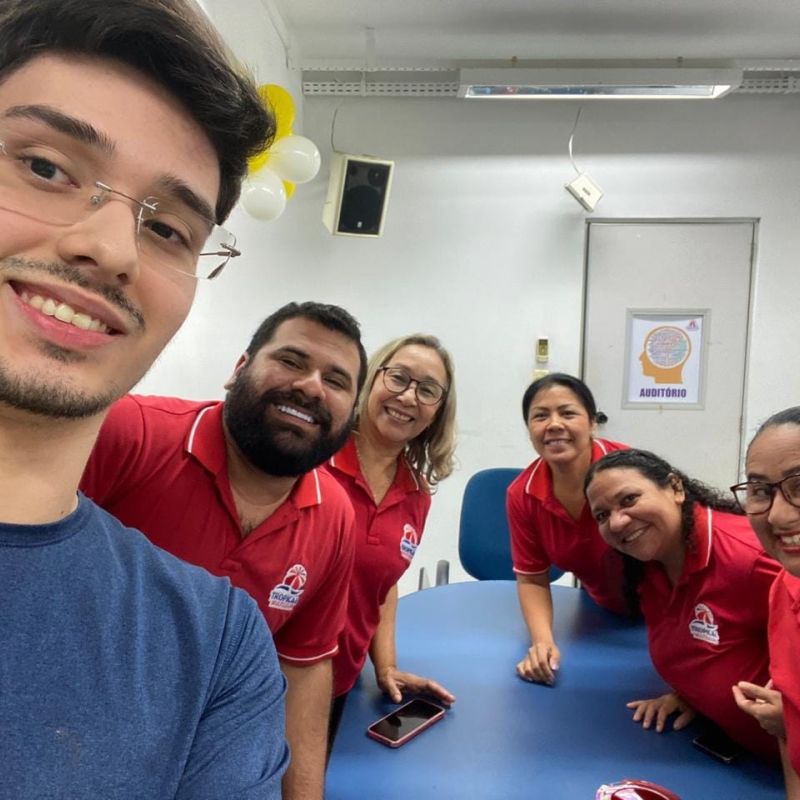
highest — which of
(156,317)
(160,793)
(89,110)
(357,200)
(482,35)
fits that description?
(482,35)

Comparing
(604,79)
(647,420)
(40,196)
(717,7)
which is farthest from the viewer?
(647,420)

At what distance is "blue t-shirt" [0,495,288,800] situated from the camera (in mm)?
540

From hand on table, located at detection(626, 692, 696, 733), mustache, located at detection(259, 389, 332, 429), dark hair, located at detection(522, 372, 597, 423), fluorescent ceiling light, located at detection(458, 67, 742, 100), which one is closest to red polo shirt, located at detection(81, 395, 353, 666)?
mustache, located at detection(259, 389, 332, 429)

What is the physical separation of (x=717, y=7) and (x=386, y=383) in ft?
8.31

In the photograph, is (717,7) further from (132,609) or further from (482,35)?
(132,609)

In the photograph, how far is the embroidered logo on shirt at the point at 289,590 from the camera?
1.11m

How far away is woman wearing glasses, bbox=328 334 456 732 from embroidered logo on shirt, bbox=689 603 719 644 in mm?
624

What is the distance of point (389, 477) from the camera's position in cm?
172

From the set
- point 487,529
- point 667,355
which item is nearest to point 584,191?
point 667,355

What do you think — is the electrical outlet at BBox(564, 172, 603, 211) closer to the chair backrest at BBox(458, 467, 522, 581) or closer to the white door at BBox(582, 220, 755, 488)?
the white door at BBox(582, 220, 755, 488)

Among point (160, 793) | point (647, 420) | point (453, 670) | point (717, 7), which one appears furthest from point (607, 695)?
point (717, 7)

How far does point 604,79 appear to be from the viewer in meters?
2.82

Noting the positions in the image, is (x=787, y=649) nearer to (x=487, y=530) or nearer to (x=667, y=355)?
(x=487, y=530)

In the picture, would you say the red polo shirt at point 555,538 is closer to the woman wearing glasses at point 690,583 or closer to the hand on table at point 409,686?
the woman wearing glasses at point 690,583
